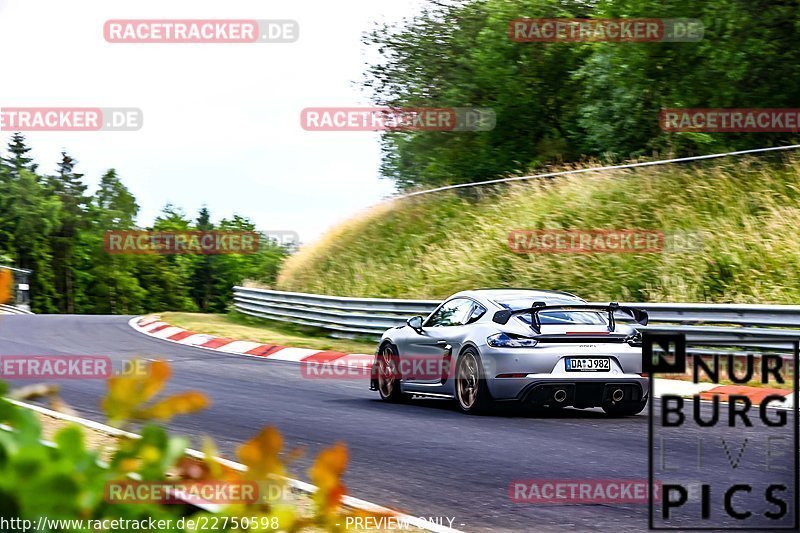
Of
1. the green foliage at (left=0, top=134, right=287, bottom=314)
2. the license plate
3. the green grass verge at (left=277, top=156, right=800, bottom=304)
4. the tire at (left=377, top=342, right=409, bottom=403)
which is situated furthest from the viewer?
the green foliage at (left=0, top=134, right=287, bottom=314)

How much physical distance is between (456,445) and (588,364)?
6.81ft

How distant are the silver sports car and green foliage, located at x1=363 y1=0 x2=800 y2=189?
44.3ft

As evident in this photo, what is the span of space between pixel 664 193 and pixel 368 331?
22.5 ft

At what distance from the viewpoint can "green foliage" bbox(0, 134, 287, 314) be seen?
322ft

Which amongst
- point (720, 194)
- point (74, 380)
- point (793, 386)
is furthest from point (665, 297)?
point (793, 386)

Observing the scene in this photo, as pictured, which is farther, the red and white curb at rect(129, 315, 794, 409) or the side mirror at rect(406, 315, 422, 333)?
the red and white curb at rect(129, 315, 794, 409)

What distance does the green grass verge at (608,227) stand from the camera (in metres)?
18.6

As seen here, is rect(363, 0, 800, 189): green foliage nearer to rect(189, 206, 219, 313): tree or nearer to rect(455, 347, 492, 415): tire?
rect(455, 347, 492, 415): tire

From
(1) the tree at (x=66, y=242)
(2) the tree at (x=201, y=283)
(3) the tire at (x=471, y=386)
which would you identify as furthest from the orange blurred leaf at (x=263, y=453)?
(2) the tree at (x=201, y=283)

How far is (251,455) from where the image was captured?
1.92m

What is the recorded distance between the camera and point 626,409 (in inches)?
443

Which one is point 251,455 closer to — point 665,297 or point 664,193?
point 665,297

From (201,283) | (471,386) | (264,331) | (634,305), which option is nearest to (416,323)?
(471,386)

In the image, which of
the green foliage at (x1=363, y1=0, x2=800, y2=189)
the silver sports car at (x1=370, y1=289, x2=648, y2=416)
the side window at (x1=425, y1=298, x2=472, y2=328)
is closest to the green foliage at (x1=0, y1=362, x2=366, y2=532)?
the silver sports car at (x1=370, y1=289, x2=648, y2=416)
